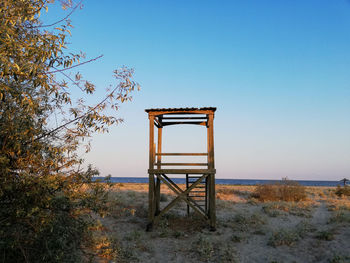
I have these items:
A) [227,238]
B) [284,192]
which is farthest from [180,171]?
[284,192]

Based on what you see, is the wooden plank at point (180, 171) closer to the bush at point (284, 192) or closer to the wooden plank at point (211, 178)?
the wooden plank at point (211, 178)

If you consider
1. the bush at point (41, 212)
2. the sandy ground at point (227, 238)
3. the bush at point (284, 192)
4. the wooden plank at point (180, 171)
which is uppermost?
the wooden plank at point (180, 171)

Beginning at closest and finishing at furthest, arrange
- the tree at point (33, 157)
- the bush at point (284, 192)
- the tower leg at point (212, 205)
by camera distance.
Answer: the tree at point (33, 157), the tower leg at point (212, 205), the bush at point (284, 192)

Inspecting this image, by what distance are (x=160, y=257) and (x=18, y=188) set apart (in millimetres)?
5352

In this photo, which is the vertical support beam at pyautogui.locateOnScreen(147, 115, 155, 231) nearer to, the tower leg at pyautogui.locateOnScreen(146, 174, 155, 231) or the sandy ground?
the tower leg at pyautogui.locateOnScreen(146, 174, 155, 231)

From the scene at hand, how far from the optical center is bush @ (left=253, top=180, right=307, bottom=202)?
17797 mm

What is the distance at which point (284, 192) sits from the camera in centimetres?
1806

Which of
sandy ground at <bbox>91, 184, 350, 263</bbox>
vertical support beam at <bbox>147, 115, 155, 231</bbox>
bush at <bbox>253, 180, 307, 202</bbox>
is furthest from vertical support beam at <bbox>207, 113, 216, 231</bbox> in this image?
bush at <bbox>253, 180, 307, 202</bbox>

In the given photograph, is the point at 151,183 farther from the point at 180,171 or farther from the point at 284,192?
the point at 284,192

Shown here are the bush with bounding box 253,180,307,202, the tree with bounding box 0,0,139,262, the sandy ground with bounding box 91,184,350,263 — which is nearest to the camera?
the tree with bounding box 0,0,139,262

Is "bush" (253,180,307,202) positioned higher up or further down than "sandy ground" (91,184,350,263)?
higher up

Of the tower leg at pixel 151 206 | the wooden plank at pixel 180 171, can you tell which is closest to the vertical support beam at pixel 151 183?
the tower leg at pixel 151 206

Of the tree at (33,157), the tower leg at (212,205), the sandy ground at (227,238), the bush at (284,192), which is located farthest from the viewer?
the bush at (284,192)

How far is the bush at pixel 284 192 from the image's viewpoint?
17.8 m
